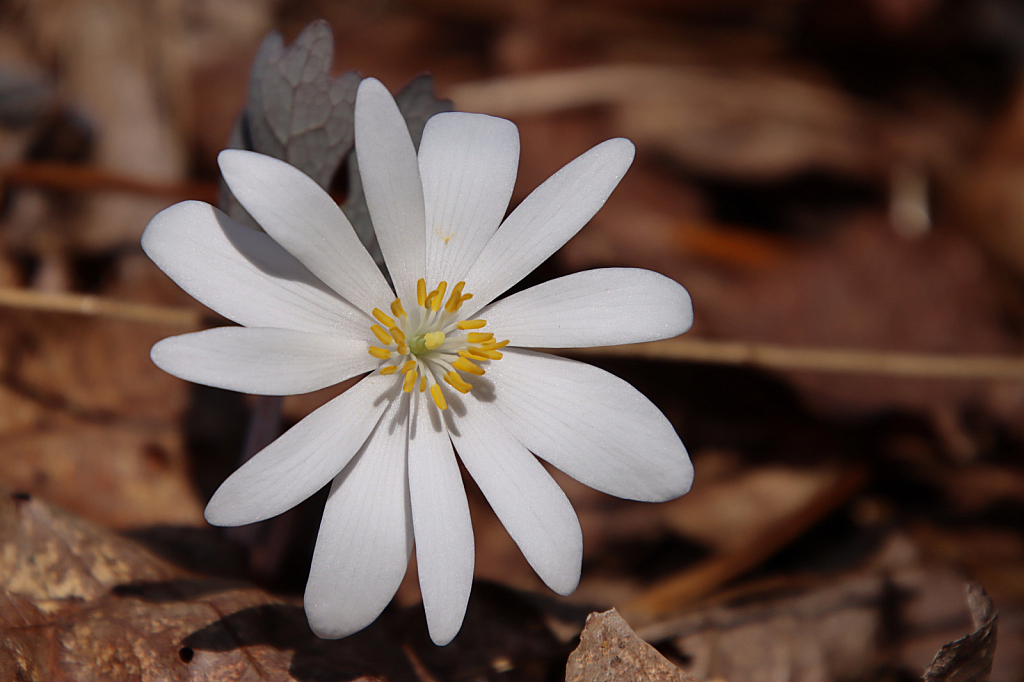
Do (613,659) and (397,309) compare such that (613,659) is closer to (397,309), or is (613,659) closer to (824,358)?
(397,309)

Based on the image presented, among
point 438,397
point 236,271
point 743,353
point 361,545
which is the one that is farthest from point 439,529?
point 743,353

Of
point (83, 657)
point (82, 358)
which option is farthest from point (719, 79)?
point (83, 657)

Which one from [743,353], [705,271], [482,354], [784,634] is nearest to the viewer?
[482,354]

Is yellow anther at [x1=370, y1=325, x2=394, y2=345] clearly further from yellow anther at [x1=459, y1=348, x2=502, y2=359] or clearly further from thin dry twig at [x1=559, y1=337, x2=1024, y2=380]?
thin dry twig at [x1=559, y1=337, x2=1024, y2=380]

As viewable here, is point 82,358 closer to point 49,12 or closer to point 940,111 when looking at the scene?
point 49,12

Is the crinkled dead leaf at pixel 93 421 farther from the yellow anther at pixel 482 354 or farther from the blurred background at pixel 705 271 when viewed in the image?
the yellow anther at pixel 482 354

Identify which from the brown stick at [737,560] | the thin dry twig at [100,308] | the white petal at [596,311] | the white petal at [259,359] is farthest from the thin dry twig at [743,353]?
the white petal at [259,359]
